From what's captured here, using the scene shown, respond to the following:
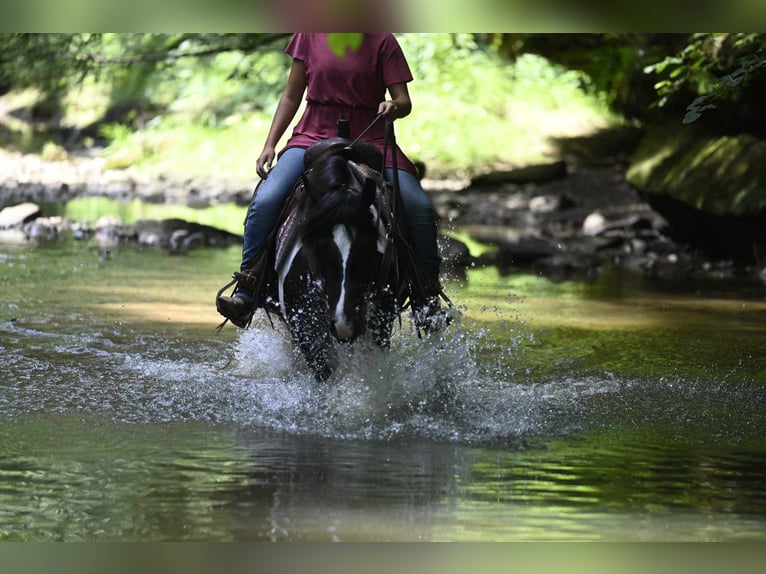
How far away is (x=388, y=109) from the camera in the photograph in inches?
265

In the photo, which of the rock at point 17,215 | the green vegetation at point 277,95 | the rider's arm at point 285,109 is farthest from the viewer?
the green vegetation at point 277,95

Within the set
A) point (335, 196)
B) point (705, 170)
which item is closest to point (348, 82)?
point (335, 196)

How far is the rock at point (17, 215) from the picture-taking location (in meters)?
17.4

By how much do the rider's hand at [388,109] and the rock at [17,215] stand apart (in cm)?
1175

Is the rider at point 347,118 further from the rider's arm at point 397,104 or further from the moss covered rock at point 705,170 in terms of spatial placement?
the moss covered rock at point 705,170

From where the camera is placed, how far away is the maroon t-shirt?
23.0 ft

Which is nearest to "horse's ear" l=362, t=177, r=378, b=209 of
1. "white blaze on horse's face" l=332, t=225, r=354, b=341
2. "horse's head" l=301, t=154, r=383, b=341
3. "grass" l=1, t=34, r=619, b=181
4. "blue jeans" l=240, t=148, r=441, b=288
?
"horse's head" l=301, t=154, r=383, b=341

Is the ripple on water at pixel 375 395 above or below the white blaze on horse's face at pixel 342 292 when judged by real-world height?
below

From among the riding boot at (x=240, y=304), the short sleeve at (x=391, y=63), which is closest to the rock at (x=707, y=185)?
the short sleeve at (x=391, y=63)

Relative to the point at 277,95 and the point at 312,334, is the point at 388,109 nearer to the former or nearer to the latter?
the point at 312,334

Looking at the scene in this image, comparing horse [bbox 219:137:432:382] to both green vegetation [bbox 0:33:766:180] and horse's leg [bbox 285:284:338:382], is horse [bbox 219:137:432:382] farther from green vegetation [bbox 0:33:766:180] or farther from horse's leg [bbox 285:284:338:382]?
green vegetation [bbox 0:33:766:180]

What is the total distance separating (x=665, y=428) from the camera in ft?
21.8

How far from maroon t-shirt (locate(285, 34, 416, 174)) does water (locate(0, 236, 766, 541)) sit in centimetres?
122
